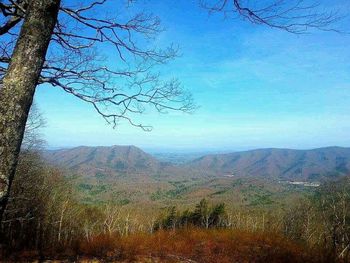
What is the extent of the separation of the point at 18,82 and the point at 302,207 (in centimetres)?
5172

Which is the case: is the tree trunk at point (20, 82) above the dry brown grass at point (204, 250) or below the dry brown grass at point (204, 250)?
above

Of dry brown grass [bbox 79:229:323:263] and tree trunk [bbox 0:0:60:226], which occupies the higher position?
tree trunk [bbox 0:0:60:226]

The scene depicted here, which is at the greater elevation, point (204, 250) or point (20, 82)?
point (20, 82)

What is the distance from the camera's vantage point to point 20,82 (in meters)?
2.92

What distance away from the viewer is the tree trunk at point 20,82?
281cm

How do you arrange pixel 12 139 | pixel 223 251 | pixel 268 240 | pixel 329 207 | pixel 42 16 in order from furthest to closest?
pixel 329 207 → pixel 268 240 → pixel 223 251 → pixel 42 16 → pixel 12 139

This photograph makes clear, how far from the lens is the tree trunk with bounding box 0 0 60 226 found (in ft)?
9.23

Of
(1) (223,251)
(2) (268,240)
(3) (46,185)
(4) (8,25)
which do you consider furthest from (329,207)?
(4) (8,25)

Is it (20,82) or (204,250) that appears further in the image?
(204,250)

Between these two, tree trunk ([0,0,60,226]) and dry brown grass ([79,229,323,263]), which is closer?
tree trunk ([0,0,60,226])

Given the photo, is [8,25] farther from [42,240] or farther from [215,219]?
[215,219]

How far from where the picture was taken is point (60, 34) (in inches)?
201

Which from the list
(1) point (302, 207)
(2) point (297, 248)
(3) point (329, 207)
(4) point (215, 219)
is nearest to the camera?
(2) point (297, 248)

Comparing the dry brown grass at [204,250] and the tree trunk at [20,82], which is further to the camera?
the dry brown grass at [204,250]
